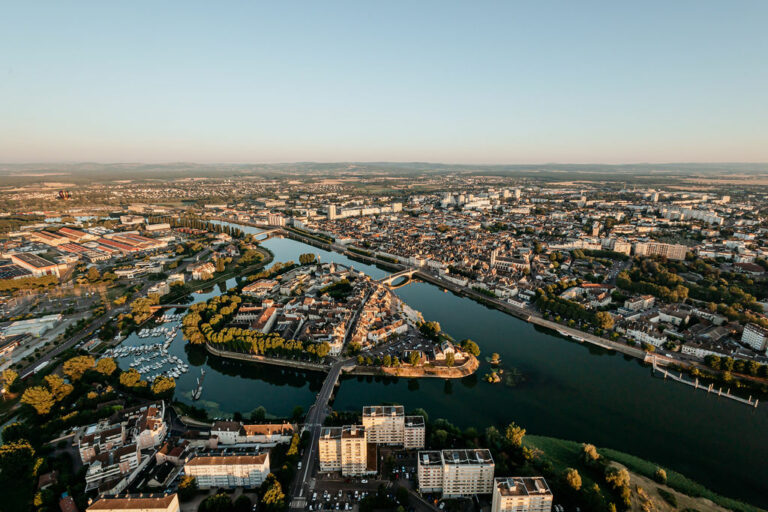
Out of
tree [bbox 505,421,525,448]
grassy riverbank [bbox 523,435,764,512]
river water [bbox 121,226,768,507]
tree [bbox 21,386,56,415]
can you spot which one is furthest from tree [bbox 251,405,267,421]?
grassy riverbank [bbox 523,435,764,512]

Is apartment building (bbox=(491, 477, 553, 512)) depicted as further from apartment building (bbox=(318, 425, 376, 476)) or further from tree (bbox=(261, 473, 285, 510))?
tree (bbox=(261, 473, 285, 510))

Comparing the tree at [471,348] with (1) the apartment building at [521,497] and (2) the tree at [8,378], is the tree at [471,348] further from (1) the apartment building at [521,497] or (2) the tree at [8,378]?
(2) the tree at [8,378]

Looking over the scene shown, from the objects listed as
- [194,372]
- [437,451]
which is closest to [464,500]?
[437,451]

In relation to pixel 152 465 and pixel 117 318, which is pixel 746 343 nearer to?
pixel 152 465

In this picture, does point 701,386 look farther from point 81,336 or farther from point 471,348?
point 81,336

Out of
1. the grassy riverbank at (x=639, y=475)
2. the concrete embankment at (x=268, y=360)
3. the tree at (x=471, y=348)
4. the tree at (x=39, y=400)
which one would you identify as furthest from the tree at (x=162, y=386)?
the grassy riverbank at (x=639, y=475)
